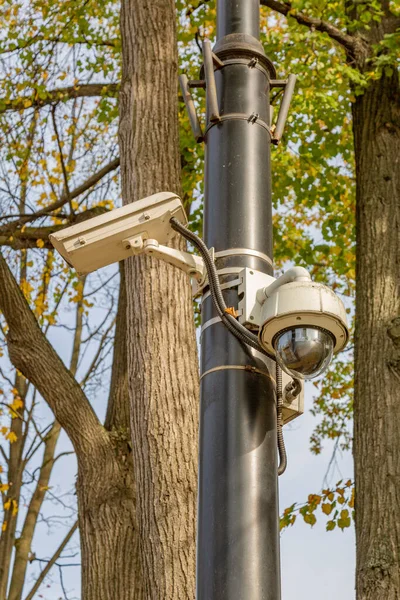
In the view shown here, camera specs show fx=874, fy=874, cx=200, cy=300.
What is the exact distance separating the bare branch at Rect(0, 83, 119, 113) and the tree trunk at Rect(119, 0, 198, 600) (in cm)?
286

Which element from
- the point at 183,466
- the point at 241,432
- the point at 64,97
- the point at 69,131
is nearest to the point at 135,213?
the point at 241,432

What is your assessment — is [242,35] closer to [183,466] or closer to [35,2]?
[183,466]

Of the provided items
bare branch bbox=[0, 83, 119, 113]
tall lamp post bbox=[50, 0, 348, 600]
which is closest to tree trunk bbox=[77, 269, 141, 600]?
tall lamp post bbox=[50, 0, 348, 600]

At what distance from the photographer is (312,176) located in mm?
9336

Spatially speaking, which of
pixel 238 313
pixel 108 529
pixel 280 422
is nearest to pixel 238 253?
pixel 238 313

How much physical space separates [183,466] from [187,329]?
0.89 meters

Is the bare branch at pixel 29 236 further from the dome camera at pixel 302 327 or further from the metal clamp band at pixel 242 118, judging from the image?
the dome camera at pixel 302 327

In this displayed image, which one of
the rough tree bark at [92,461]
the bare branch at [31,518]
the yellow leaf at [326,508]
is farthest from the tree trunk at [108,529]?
the bare branch at [31,518]

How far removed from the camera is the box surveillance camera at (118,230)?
9.73ft

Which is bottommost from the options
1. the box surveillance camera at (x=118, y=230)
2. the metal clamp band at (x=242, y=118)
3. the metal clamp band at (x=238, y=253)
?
the metal clamp band at (x=238, y=253)

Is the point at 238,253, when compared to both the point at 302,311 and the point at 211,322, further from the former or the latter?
the point at 302,311

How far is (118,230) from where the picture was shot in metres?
2.96

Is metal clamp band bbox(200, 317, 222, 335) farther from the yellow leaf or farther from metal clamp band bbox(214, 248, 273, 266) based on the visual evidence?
the yellow leaf

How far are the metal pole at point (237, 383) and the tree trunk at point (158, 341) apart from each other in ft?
6.11
